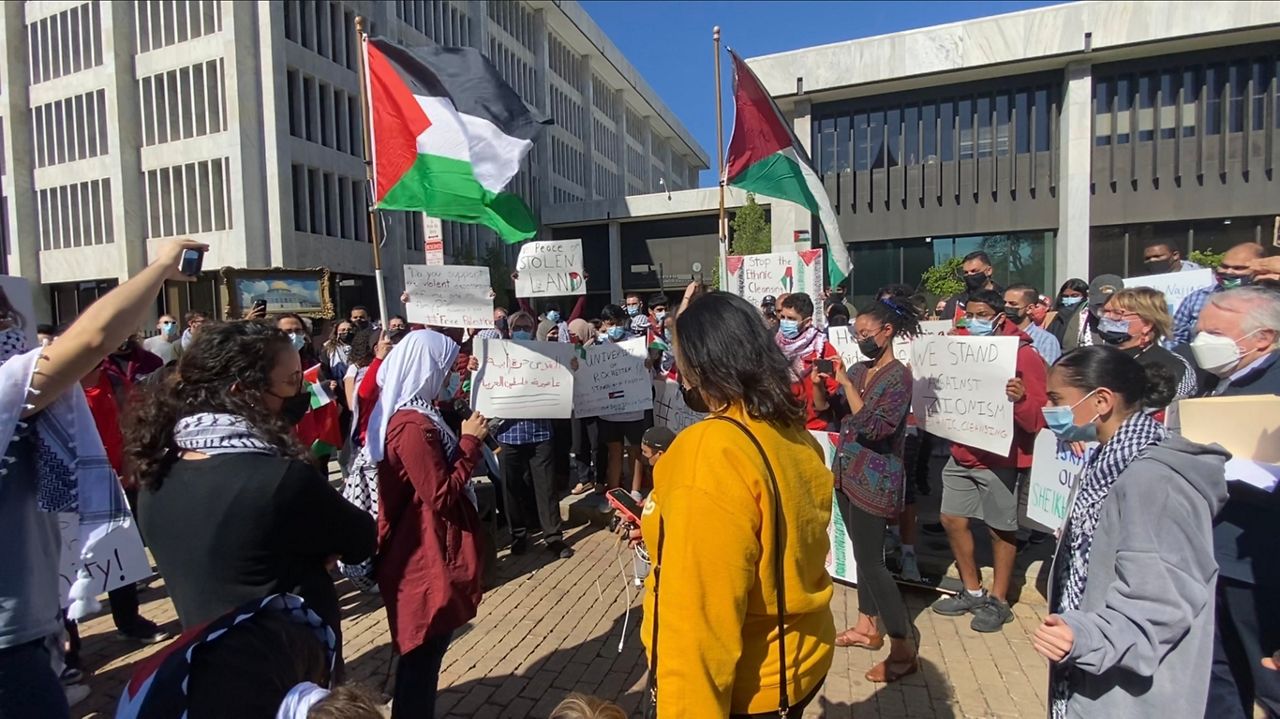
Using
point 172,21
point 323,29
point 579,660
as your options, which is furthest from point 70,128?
point 579,660

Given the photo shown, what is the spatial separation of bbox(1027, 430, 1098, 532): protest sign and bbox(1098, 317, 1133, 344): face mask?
0.64 m

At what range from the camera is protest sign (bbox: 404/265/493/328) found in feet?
18.3

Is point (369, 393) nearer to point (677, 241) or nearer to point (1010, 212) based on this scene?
point (1010, 212)

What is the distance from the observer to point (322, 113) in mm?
32344

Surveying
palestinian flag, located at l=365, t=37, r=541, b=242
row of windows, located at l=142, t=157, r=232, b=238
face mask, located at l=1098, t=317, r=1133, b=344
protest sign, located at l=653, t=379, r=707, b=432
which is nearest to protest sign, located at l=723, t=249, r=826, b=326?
protest sign, located at l=653, t=379, r=707, b=432

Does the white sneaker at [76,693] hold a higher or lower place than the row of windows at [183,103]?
lower

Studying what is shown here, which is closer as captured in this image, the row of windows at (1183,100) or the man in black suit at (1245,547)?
the man in black suit at (1245,547)

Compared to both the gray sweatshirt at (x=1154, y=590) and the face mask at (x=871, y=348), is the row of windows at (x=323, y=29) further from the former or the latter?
the gray sweatshirt at (x=1154, y=590)

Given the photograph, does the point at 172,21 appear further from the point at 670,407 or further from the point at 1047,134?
the point at 1047,134

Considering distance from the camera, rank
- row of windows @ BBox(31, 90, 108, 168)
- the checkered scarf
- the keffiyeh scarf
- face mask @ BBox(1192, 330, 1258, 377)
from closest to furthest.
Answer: the keffiyeh scarf
the checkered scarf
face mask @ BBox(1192, 330, 1258, 377)
row of windows @ BBox(31, 90, 108, 168)

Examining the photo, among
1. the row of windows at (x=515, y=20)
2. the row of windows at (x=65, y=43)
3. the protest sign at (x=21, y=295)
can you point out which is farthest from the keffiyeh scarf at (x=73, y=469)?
the row of windows at (x=515, y=20)

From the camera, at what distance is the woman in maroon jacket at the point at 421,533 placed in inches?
114

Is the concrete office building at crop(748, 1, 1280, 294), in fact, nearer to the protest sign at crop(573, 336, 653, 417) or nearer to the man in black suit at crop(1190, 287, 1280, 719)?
the protest sign at crop(573, 336, 653, 417)

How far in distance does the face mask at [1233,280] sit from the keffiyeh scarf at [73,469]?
202 inches
